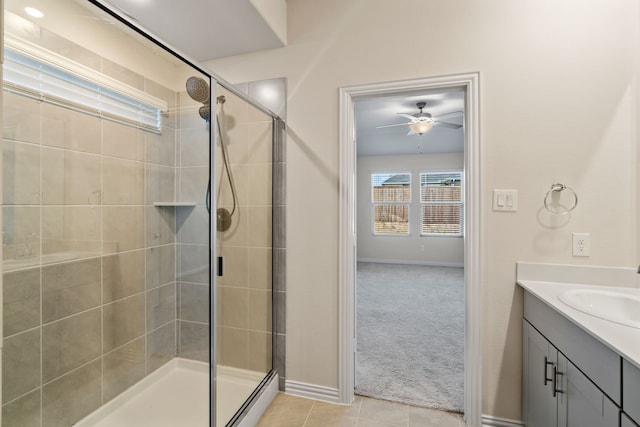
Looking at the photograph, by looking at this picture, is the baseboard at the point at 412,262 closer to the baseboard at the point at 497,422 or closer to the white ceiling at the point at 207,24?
the baseboard at the point at 497,422

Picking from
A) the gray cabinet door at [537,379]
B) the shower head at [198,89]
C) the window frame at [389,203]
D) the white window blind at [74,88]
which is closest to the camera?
the white window blind at [74,88]

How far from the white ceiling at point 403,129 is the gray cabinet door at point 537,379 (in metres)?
2.48

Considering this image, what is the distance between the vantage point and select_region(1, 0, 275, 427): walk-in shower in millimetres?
1275

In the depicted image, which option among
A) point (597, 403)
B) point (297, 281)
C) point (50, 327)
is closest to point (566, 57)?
point (597, 403)

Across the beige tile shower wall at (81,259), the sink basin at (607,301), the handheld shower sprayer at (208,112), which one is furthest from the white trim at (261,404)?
the sink basin at (607,301)

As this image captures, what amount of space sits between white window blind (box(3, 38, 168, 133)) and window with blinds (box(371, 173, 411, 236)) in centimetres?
590

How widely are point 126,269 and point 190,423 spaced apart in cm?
87

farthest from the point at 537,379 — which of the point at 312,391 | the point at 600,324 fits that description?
the point at 312,391

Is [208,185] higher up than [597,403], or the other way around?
[208,185]

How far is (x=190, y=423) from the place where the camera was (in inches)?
63.7

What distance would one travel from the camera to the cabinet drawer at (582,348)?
1.03m

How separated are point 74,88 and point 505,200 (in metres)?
2.26

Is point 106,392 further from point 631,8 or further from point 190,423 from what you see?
point 631,8

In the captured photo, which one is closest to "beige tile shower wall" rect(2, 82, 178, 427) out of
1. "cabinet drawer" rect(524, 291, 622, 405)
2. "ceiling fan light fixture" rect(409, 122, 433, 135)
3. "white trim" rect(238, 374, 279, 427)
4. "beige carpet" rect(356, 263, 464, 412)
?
"white trim" rect(238, 374, 279, 427)
